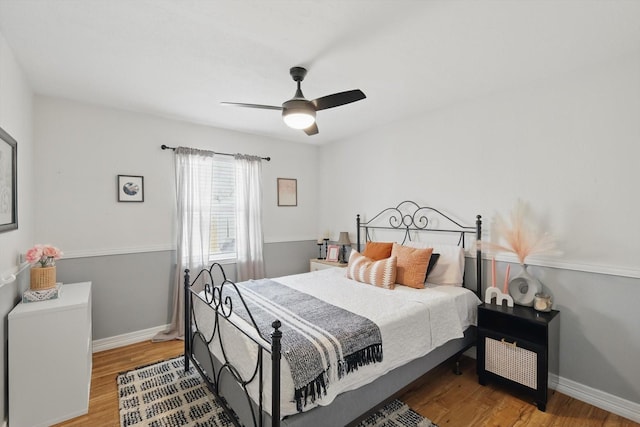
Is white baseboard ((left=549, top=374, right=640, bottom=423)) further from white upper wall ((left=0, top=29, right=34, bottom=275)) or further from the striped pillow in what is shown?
white upper wall ((left=0, top=29, right=34, bottom=275))

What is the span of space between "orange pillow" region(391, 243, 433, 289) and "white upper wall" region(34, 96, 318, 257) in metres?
2.65

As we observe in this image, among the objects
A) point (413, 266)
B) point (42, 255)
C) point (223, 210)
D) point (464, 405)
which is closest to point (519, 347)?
point (464, 405)

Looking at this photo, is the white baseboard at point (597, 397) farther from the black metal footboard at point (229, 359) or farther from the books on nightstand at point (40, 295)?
the books on nightstand at point (40, 295)

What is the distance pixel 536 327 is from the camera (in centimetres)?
246

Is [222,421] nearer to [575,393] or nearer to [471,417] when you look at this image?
[471,417]

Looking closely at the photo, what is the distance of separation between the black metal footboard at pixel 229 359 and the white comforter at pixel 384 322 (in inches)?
1.0

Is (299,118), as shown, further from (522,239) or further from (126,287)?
(126,287)

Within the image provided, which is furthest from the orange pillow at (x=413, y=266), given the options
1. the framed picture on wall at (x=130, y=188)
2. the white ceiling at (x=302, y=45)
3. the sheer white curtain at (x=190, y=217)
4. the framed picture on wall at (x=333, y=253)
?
the framed picture on wall at (x=130, y=188)

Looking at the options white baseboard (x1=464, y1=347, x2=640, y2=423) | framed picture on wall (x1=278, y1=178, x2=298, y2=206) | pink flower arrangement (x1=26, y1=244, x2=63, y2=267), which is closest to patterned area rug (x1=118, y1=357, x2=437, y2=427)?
pink flower arrangement (x1=26, y1=244, x2=63, y2=267)

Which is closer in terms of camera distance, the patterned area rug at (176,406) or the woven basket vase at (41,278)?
the patterned area rug at (176,406)

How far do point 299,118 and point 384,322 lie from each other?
1.59m

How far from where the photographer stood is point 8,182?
2.13 metres

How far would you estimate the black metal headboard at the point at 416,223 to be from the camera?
296cm

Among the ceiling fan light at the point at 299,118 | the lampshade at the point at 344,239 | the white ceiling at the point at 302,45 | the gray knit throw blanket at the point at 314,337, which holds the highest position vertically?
the white ceiling at the point at 302,45
